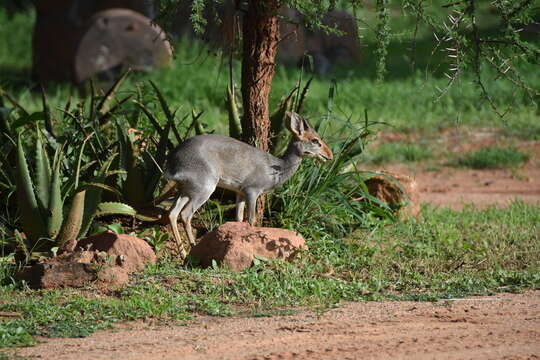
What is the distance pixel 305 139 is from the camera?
6.88 m

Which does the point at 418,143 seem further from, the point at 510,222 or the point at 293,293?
the point at 293,293

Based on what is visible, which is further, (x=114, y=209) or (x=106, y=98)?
(x=106, y=98)

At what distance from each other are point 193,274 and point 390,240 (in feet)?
6.40

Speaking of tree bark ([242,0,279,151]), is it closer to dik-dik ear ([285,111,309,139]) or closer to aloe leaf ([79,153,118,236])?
dik-dik ear ([285,111,309,139])

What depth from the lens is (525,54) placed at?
607 centimetres

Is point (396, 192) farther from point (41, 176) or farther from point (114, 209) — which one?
point (41, 176)

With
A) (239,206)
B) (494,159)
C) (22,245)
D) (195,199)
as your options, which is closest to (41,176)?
(22,245)

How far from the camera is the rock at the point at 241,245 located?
614 centimetres

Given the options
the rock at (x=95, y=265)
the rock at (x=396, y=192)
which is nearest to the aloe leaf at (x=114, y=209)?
the rock at (x=95, y=265)

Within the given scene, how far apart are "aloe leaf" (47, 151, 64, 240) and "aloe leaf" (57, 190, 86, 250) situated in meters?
0.04

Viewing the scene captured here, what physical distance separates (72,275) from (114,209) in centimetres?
94

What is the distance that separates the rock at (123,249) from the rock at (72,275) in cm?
16

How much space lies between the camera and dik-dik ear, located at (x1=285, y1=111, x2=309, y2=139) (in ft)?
22.2

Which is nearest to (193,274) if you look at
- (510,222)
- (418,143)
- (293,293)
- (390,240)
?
(293,293)
